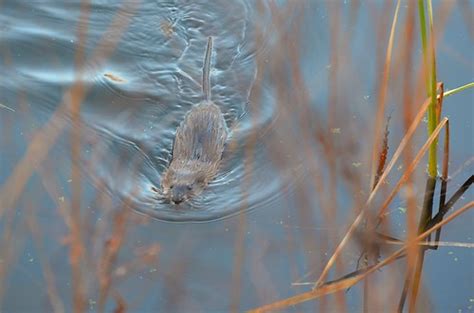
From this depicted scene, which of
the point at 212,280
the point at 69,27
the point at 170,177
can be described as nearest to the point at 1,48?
the point at 69,27

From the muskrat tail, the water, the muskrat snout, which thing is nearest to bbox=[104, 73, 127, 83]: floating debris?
the water

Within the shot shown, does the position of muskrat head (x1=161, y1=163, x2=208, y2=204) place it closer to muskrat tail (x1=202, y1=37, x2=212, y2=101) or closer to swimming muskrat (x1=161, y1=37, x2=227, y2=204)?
swimming muskrat (x1=161, y1=37, x2=227, y2=204)

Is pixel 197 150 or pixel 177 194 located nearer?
pixel 177 194

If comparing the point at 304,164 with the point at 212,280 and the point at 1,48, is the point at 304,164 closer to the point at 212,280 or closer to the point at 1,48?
the point at 212,280

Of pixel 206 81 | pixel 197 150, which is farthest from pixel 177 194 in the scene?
pixel 206 81

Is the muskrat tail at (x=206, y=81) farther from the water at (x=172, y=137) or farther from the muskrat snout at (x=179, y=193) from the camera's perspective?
the muskrat snout at (x=179, y=193)

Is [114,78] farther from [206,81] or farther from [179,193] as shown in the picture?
[179,193]
